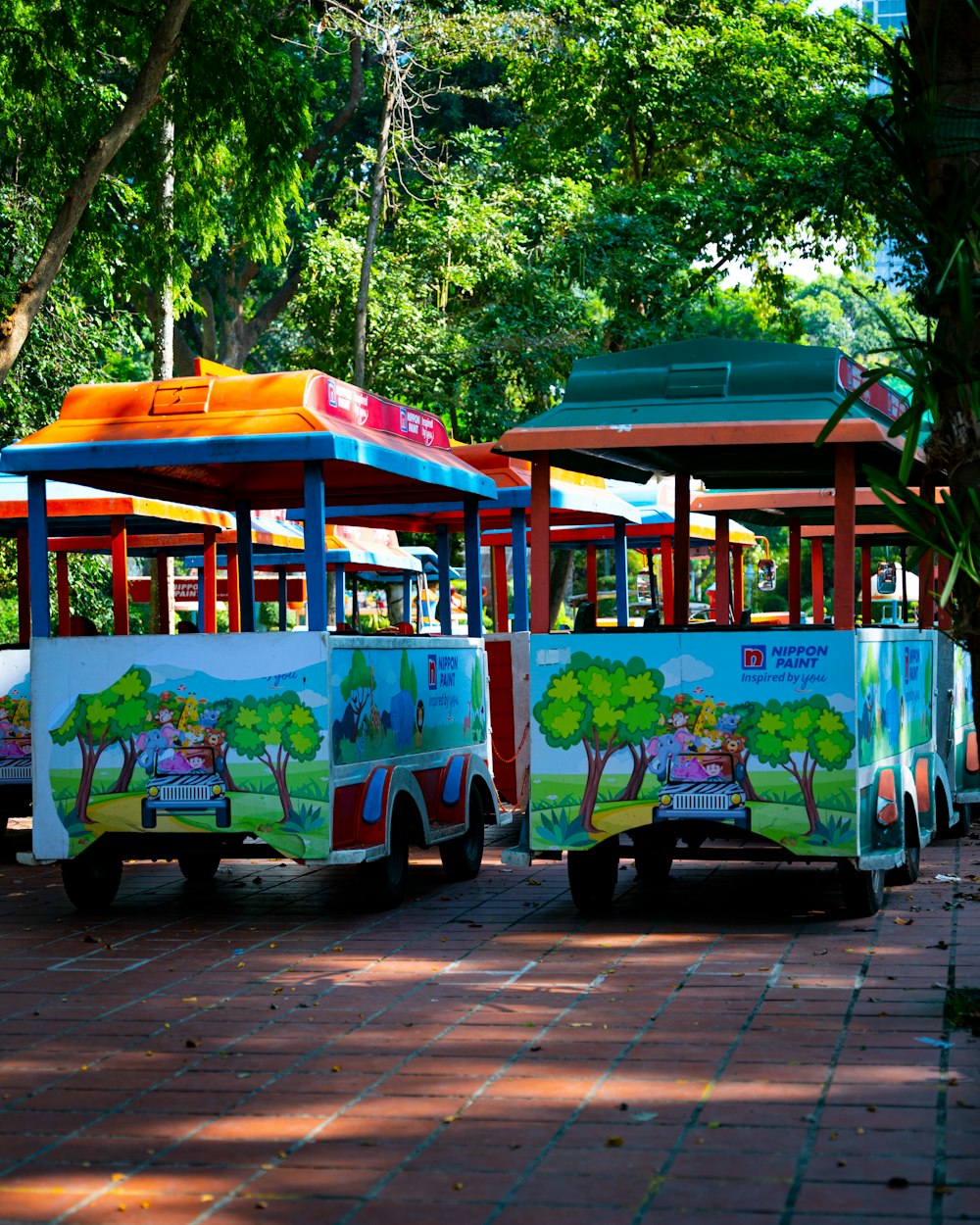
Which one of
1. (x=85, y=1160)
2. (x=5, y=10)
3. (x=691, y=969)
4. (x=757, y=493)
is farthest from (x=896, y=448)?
(x=5, y=10)

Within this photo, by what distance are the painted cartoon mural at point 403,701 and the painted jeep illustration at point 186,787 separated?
64cm

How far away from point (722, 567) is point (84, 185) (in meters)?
5.61

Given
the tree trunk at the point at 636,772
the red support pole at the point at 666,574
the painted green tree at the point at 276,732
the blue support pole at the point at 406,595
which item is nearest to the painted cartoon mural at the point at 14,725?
the painted green tree at the point at 276,732

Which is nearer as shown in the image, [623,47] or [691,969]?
[691,969]

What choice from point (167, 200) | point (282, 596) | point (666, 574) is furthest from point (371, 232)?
point (666, 574)

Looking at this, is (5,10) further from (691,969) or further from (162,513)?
(691,969)

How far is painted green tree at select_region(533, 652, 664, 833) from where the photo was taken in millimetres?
7906

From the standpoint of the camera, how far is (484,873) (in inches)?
408

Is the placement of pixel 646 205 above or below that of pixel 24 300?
above

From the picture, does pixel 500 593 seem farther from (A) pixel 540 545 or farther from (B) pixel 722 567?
(A) pixel 540 545

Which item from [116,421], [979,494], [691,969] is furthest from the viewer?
[116,421]

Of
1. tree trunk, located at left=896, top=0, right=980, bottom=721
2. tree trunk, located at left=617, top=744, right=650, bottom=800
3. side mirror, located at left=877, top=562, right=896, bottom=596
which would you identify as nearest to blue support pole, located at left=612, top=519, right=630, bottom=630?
side mirror, located at left=877, top=562, right=896, bottom=596

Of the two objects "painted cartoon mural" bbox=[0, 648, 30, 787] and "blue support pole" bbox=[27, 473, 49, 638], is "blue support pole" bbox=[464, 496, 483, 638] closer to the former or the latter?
"blue support pole" bbox=[27, 473, 49, 638]

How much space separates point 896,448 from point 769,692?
1.51 meters
